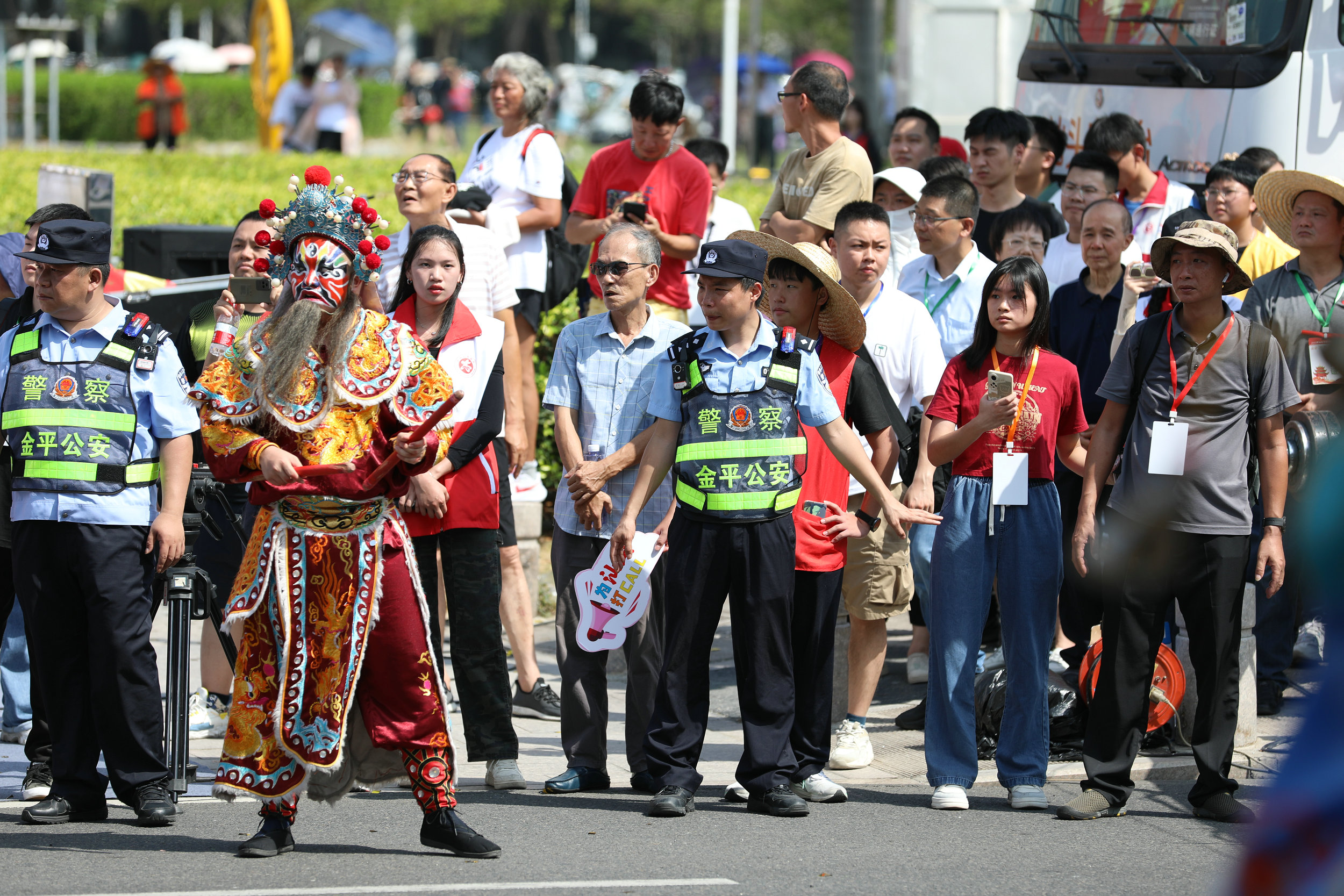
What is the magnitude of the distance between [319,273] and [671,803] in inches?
88.6

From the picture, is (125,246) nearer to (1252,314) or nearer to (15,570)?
(15,570)

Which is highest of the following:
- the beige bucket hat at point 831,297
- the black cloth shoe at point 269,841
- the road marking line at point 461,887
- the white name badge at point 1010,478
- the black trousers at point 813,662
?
the beige bucket hat at point 831,297

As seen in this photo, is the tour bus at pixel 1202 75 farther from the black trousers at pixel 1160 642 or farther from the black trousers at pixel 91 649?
the black trousers at pixel 91 649

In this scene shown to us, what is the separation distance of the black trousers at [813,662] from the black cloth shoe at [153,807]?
2.23m

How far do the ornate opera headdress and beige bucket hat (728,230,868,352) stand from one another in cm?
169

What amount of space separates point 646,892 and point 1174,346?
2.76m

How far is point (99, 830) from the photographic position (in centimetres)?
571

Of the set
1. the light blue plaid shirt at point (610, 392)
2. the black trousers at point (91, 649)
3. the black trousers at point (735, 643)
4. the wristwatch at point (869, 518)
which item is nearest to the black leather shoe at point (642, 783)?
the black trousers at point (735, 643)

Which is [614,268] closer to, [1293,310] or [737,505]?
[737,505]

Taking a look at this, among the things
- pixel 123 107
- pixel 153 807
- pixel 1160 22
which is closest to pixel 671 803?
pixel 153 807

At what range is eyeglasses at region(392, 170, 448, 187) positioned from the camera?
23.5 ft

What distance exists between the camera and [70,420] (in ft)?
18.7

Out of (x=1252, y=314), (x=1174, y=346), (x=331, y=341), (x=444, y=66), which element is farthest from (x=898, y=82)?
(x=444, y=66)

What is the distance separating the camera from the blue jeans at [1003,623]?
20.3ft
